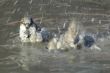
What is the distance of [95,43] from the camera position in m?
9.27

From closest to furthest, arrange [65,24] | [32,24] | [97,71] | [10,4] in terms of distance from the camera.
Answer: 1. [97,71]
2. [32,24]
3. [65,24]
4. [10,4]

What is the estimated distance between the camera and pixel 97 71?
7844 millimetres

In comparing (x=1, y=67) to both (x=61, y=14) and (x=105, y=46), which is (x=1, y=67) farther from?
(x=61, y=14)

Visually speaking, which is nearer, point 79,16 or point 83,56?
point 83,56

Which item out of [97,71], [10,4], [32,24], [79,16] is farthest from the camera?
[10,4]

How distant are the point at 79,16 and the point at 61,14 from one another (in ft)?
1.75

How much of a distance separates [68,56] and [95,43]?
83cm

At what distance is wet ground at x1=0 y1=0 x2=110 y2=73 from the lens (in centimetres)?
815

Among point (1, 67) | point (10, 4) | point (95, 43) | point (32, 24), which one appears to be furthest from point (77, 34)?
point (10, 4)

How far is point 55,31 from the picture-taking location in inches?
403

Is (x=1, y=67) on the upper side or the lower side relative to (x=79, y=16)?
lower

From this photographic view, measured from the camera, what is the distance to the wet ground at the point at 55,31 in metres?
8.15

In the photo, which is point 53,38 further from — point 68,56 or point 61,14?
point 61,14

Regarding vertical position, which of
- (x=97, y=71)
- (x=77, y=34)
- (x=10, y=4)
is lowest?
(x=97, y=71)
